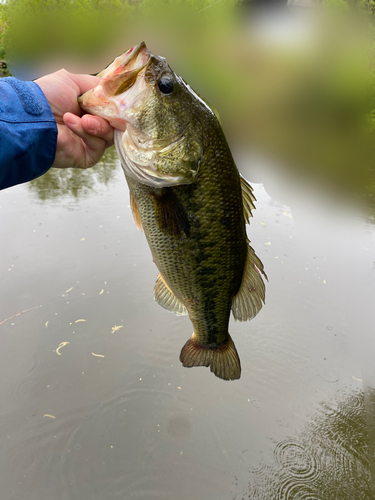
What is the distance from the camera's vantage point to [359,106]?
2.18 metres

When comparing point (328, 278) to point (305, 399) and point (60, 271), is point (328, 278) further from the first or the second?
point (60, 271)

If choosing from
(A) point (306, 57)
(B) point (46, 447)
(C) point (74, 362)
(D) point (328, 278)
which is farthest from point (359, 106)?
(B) point (46, 447)

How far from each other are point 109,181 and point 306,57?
11.9 ft

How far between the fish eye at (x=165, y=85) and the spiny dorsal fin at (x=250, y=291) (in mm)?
687

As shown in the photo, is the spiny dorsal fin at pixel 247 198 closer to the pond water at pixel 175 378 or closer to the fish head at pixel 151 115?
the fish head at pixel 151 115

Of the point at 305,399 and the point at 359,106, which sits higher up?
the point at 359,106

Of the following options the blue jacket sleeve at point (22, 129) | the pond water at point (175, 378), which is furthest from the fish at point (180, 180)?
the pond water at point (175, 378)

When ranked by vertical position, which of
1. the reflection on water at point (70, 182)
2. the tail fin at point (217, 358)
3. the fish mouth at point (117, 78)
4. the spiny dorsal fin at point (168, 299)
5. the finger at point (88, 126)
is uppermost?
the fish mouth at point (117, 78)

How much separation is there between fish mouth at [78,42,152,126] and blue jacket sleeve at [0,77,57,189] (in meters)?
0.27

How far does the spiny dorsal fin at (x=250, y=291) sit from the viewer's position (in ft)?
4.57

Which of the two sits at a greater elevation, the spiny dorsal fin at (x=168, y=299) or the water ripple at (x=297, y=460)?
the spiny dorsal fin at (x=168, y=299)

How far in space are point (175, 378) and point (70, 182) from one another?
12.2ft

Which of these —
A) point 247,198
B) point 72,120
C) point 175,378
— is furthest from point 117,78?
point 175,378

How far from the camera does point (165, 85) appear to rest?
102cm
